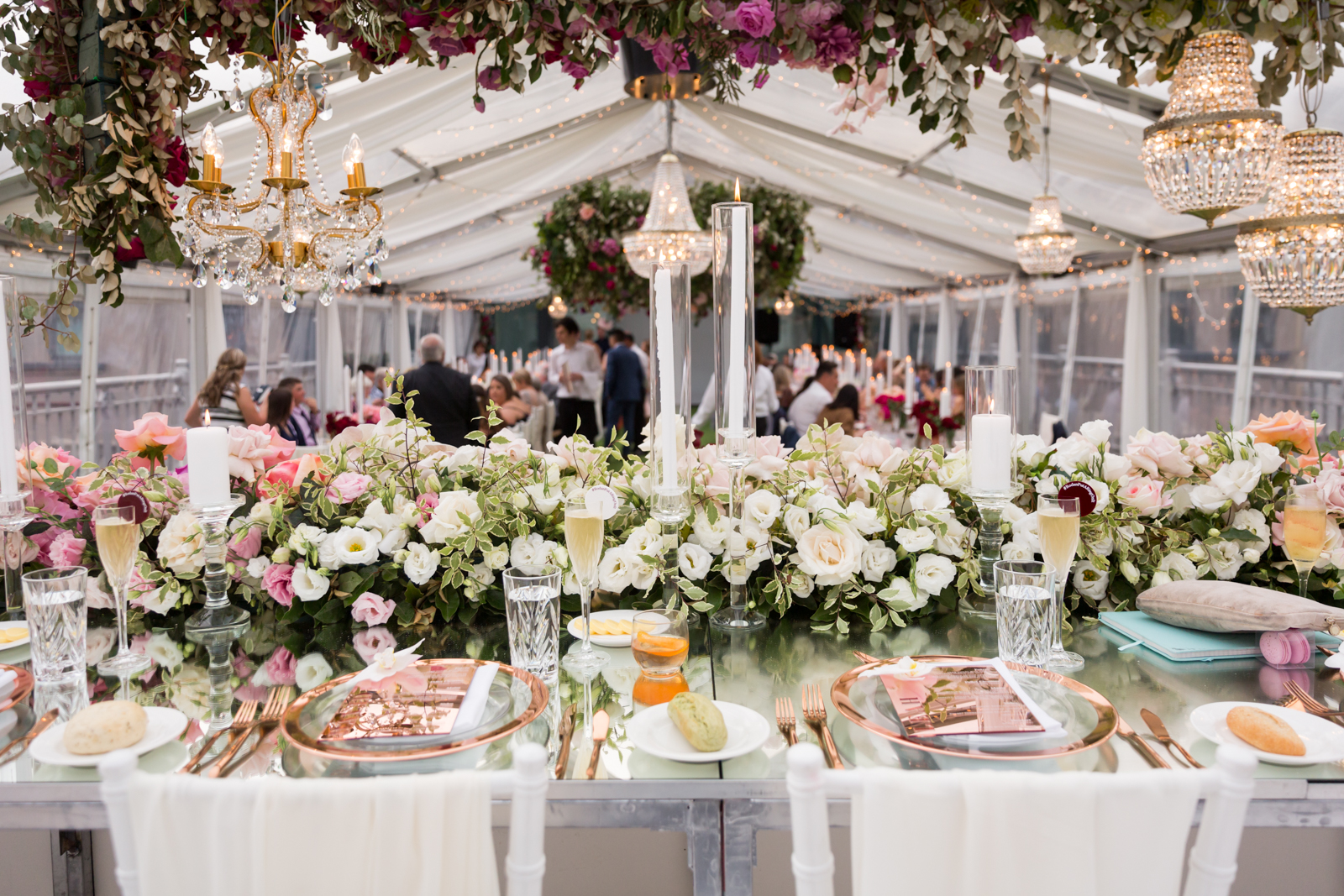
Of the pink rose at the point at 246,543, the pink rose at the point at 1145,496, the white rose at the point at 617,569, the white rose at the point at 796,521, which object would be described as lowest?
the white rose at the point at 617,569

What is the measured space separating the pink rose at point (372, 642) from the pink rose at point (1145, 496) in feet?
4.38

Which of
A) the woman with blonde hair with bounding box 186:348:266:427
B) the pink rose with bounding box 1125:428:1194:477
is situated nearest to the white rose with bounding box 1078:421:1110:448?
the pink rose with bounding box 1125:428:1194:477

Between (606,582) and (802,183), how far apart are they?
6.04 m

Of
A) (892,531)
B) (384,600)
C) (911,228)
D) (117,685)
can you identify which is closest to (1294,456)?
(892,531)

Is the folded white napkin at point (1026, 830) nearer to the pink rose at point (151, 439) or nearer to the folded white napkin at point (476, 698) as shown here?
the folded white napkin at point (476, 698)

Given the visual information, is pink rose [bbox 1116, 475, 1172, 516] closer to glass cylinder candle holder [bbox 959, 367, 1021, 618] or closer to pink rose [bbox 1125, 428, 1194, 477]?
pink rose [bbox 1125, 428, 1194, 477]

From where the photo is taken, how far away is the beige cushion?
4.55 ft

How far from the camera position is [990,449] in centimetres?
157

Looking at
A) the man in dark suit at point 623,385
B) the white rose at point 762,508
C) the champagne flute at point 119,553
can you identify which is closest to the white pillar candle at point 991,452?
the white rose at point 762,508

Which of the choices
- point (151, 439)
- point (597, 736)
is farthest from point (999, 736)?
point (151, 439)

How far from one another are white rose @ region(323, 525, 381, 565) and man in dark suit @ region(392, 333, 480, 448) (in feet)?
9.74

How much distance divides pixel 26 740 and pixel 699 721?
0.87m

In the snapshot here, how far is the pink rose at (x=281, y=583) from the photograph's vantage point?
5.32 feet

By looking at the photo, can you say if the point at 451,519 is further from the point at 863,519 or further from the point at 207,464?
the point at 863,519
